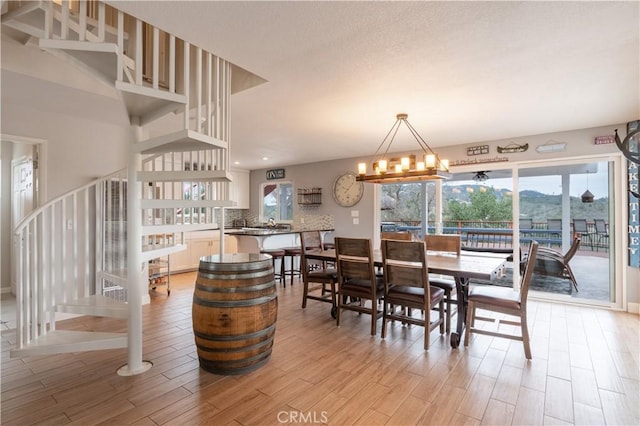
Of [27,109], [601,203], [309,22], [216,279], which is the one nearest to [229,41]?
[309,22]

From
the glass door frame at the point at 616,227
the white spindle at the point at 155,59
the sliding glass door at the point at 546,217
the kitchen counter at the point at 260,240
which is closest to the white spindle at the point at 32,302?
the white spindle at the point at 155,59

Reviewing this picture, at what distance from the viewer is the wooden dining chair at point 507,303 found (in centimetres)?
257

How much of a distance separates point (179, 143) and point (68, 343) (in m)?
1.71

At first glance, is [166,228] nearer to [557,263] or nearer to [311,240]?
[311,240]

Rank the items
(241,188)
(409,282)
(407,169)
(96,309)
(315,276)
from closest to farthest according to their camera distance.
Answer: (96,309)
(409,282)
(407,169)
(315,276)
(241,188)

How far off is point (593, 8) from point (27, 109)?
193 inches

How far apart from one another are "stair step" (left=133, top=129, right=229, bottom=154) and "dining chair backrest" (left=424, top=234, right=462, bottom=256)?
9.53 feet

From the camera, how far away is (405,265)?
281cm

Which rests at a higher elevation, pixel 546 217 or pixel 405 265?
pixel 546 217

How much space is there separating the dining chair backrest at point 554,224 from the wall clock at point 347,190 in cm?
307

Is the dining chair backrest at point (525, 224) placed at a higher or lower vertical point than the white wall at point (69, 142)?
lower

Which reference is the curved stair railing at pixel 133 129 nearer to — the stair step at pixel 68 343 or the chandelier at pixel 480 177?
the stair step at pixel 68 343

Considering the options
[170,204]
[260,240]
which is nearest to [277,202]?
[260,240]

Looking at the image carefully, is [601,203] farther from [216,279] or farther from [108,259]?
[108,259]
